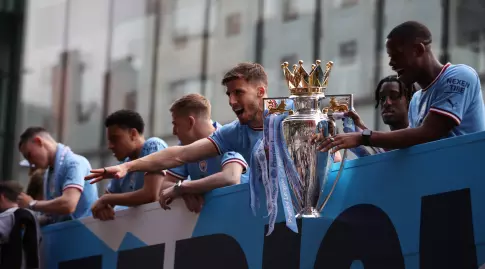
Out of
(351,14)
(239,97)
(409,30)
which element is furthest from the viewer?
(351,14)

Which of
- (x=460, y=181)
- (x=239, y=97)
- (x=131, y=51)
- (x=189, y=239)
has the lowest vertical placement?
(x=189, y=239)

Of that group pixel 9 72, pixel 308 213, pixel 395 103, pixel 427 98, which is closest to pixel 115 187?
pixel 395 103

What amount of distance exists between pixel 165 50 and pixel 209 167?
9834mm

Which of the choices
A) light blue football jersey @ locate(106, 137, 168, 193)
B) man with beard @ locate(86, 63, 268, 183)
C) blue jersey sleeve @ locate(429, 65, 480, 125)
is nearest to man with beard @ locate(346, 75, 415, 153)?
man with beard @ locate(86, 63, 268, 183)

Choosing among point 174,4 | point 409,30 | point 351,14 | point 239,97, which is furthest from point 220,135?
point 174,4

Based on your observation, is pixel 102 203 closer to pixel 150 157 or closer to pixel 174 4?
pixel 150 157

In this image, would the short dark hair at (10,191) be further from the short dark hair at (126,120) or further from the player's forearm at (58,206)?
the short dark hair at (126,120)

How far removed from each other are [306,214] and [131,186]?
2220mm

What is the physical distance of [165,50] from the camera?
50.9 ft

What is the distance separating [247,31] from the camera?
45.9 ft

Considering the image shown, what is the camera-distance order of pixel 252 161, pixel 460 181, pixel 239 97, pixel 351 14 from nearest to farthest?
pixel 460 181, pixel 252 161, pixel 239 97, pixel 351 14

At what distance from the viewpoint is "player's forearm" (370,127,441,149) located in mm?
4062

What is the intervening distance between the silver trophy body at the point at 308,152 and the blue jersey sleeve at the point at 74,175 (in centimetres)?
274

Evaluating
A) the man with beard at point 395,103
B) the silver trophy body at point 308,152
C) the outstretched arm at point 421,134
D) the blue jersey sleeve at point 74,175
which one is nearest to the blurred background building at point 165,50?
the blue jersey sleeve at point 74,175
